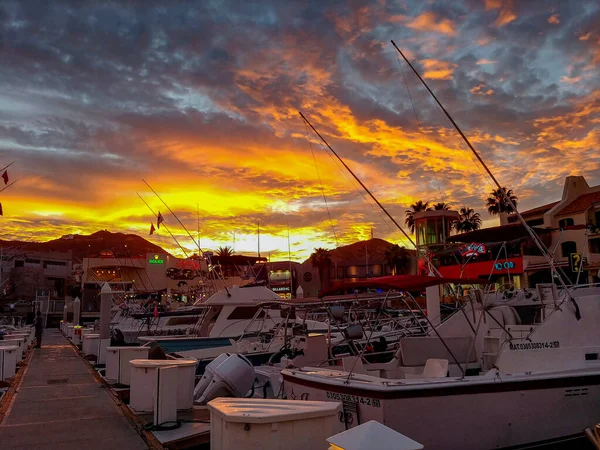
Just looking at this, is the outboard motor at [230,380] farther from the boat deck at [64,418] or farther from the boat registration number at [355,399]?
the boat registration number at [355,399]

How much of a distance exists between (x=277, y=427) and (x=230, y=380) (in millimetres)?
5992

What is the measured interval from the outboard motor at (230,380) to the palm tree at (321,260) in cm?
7656

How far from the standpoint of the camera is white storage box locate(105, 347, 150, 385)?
12719 millimetres

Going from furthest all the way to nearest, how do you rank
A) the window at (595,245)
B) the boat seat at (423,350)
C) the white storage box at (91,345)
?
the window at (595,245), the white storage box at (91,345), the boat seat at (423,350)

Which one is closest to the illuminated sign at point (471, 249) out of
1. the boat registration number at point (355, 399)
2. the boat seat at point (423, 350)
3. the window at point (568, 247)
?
the window at point (568, 247)

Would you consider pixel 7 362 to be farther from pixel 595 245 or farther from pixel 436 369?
pixel 595 245

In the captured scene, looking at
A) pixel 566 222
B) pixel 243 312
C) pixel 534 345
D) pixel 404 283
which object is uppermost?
pixel 566 222

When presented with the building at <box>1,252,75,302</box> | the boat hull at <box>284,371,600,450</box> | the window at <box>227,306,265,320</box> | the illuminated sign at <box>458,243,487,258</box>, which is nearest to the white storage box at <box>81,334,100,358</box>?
the window at <box>227,306,265,320</box>

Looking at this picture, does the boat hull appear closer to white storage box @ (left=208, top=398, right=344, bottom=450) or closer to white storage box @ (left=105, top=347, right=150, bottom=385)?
white storage box @ (left=208, top=398, right=344, bottom=450)

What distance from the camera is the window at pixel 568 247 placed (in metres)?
39.6

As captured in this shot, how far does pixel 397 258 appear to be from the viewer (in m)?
73.1

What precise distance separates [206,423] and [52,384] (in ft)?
→ 22.3

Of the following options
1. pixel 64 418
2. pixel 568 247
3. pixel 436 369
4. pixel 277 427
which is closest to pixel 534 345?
pixel 436 369

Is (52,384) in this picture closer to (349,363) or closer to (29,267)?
(349,363)
